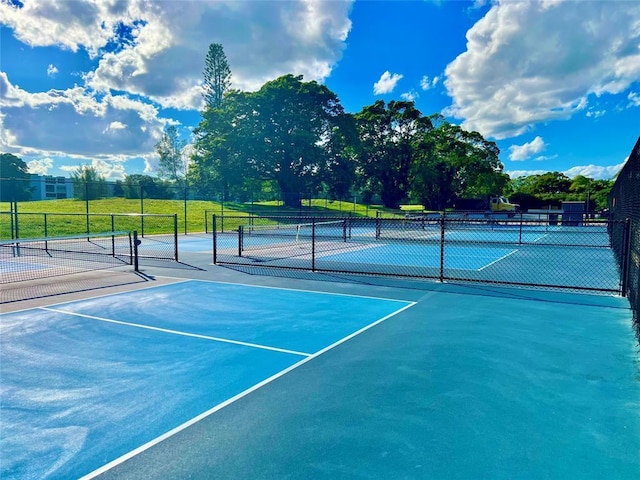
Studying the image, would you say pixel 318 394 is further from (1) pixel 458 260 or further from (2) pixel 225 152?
(2) pixel 225 152

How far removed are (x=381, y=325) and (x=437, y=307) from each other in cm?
159

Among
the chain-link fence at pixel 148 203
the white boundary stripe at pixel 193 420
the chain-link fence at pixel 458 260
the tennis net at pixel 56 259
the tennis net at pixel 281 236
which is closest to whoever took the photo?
the white boundary stripe at pixel 193 420

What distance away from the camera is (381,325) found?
6.05m

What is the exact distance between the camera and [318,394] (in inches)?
148

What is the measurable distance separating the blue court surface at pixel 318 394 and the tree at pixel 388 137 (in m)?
47.0

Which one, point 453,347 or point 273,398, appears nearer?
Answer: point 273,398

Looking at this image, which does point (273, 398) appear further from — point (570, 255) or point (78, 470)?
point (570, 255)

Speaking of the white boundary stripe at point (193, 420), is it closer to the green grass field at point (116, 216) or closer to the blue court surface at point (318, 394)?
the blue court surface at point (318, 394)

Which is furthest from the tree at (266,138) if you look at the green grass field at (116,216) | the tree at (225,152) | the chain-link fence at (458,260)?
the chain-link fence at (458,260)

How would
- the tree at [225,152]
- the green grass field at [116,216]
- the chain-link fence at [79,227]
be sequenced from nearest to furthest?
the chain-link fence at [79,227]
the green grass field at [116,216]
the tree at [225,152]

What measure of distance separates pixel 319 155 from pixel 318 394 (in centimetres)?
4151

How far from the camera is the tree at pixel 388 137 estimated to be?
5162 centimetres

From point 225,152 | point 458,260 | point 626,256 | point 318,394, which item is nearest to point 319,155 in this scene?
point 225,152

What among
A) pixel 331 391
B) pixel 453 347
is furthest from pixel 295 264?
pixel 331 391
